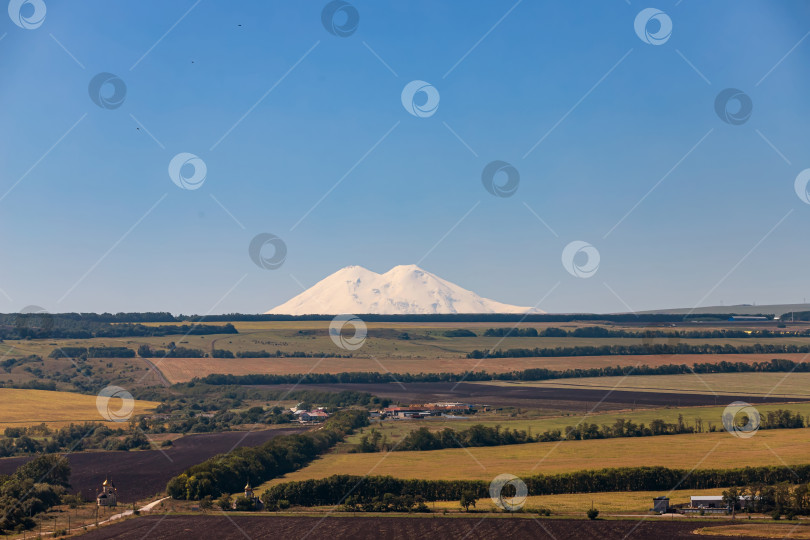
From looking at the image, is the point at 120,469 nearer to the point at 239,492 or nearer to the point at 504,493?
the point at 239,492

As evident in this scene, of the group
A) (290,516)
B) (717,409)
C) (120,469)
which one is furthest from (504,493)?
(717,409)

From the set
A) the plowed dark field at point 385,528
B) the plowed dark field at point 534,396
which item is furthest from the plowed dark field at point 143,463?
the plowed dark field at point 534,396

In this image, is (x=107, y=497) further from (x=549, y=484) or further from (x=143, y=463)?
(x=549, y=484)

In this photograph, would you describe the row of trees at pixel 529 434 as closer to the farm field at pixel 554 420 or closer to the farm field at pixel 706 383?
the farm field at pixel 554 420

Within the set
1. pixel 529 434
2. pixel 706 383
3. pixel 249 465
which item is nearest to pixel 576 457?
pixel 529 434

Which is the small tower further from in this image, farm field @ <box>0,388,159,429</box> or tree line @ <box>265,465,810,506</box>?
farm field @ <box>0,388,159,429</box>

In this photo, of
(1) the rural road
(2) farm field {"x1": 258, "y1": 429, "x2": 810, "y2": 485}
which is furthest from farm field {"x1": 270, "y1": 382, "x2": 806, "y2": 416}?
(2) farm field {"x1": 258, "y1": 429, "x2": 810, "y2": 485}
